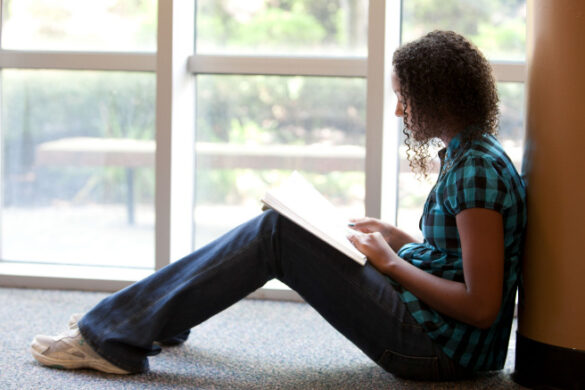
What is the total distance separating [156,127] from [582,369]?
1567 mm

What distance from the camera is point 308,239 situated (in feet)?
4.89

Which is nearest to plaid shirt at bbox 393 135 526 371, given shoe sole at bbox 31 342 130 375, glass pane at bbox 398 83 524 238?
shoe sole at bbox 31 342 130 375

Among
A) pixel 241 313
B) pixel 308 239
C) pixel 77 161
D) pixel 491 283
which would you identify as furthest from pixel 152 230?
pixel 491 283

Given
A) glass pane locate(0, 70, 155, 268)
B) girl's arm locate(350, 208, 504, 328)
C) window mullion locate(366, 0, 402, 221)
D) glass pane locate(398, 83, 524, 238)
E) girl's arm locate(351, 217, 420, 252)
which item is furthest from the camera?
glass pane locate(0, 70, 155, 268)

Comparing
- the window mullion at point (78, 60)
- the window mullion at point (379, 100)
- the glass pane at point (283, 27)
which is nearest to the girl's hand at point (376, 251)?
the window mullion at point (379, 100)

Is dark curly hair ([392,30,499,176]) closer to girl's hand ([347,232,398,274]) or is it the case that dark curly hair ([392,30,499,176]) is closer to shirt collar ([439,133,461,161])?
shirt collar ([439,133,461,161])

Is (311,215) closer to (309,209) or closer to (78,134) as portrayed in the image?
(309,209)

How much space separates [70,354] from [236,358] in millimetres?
407

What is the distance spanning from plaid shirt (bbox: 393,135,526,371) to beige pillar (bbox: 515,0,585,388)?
0.05 m

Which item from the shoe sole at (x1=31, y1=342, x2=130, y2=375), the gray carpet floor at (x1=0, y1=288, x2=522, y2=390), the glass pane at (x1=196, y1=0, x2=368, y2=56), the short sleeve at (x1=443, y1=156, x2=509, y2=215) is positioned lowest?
the gray carpet floor at (x1=0, y1=288, x2=522, y2=390)

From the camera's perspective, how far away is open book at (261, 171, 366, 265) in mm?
1439

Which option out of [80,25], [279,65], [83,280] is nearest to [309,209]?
[279,65]

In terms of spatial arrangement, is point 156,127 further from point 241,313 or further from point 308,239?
point 308,239

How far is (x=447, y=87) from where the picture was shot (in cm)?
147
